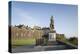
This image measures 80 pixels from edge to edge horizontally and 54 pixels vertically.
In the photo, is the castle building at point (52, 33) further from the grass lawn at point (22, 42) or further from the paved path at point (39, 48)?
the grass lawn at point (22, 42)

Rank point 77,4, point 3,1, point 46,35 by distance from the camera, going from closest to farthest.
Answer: point 3,1 < point 46,35 < point 77,4

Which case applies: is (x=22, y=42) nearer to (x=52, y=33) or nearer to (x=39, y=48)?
(x=39, y=48)

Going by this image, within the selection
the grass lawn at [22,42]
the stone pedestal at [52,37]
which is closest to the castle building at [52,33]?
the stone pedestal at [52,37]

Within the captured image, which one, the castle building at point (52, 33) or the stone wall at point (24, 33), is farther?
the castle building at point (52, 33)

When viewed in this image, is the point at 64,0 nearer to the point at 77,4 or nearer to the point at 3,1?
the point at 77,4

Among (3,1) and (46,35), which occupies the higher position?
(3,1)

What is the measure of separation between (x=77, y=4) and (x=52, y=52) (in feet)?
2.32

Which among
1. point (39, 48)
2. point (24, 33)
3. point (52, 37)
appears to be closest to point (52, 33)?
point (52, 37)

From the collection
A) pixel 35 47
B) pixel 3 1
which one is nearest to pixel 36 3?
pixel 3 1

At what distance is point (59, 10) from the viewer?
2.25 metres

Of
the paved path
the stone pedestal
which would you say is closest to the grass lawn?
the paved path

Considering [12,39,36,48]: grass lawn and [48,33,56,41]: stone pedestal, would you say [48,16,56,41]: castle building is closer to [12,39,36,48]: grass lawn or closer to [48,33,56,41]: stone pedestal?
[48,33,56,41]: stone pedestal

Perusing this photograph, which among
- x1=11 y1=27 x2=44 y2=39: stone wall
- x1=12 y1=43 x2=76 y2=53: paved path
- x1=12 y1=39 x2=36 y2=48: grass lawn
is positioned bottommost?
x1=12 y1=43 x2=76 y2=53: paved path

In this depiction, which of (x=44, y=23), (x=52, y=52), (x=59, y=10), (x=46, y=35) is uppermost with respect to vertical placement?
(x=59, y=10)
